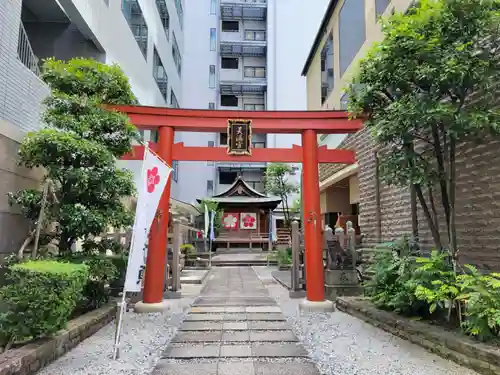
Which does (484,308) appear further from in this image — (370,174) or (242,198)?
(242,198)

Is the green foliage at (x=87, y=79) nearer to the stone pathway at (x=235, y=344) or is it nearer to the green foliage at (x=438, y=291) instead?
the stone pathway at (x=235, y=344)

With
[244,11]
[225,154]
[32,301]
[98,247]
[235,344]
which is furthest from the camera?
[244,11]

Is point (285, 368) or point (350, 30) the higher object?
point (350, 30)

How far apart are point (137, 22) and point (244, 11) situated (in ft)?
71.7

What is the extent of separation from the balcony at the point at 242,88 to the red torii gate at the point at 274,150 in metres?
26.2

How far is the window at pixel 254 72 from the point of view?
113 ft

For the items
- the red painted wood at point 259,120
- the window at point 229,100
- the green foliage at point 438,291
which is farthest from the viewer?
the window at point 229,100

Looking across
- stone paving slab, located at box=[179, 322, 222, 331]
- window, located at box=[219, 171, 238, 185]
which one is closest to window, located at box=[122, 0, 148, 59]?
stone paving slab, located at box=[179, 322, 222, 331]

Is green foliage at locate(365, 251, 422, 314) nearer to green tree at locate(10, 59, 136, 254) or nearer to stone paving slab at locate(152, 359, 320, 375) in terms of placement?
stone paving slab at locate(152, 359, 320, 375)

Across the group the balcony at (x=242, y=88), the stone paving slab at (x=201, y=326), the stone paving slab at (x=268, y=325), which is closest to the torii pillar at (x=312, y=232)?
the stone paving slab at (x=268, y=325)

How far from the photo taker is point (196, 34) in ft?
108

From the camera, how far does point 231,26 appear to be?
34969 mm

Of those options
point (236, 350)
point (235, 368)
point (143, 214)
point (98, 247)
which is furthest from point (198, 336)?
point (98, 247)

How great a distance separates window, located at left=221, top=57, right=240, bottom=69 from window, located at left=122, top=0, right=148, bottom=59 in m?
Answer: 19.0
